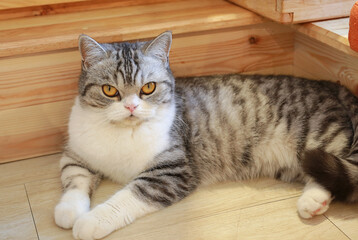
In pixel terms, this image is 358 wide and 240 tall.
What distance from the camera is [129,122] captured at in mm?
1878

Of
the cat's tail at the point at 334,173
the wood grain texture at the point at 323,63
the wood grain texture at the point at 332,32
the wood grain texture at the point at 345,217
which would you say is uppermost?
the wood grain texture at the point at 332,32

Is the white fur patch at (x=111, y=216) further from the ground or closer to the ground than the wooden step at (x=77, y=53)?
closer to the ground

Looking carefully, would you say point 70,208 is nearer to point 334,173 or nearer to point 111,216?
point 111,216

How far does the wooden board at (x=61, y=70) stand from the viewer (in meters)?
2.17

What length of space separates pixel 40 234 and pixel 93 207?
0.24 meters

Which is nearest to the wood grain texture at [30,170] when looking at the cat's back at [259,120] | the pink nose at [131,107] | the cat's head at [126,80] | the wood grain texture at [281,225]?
the cat's head at [126,80]

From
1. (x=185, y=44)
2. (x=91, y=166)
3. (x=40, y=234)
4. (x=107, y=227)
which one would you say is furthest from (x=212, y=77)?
(x=40, y=234)

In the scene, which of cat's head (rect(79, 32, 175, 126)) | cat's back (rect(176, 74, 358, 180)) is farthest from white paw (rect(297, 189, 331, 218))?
cat's head (rect(79, 32, 175, 126))

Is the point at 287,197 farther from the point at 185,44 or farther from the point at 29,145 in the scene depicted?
the point at 29,145

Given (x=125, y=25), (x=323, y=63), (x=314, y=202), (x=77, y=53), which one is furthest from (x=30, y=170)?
(x=323, y=63)

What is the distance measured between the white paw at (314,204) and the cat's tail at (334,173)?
0.05m

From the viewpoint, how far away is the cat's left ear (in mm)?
1892

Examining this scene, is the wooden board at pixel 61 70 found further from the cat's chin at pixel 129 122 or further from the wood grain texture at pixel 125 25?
the cat's chin at pixel 129 122

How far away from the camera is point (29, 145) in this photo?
2.30 m
